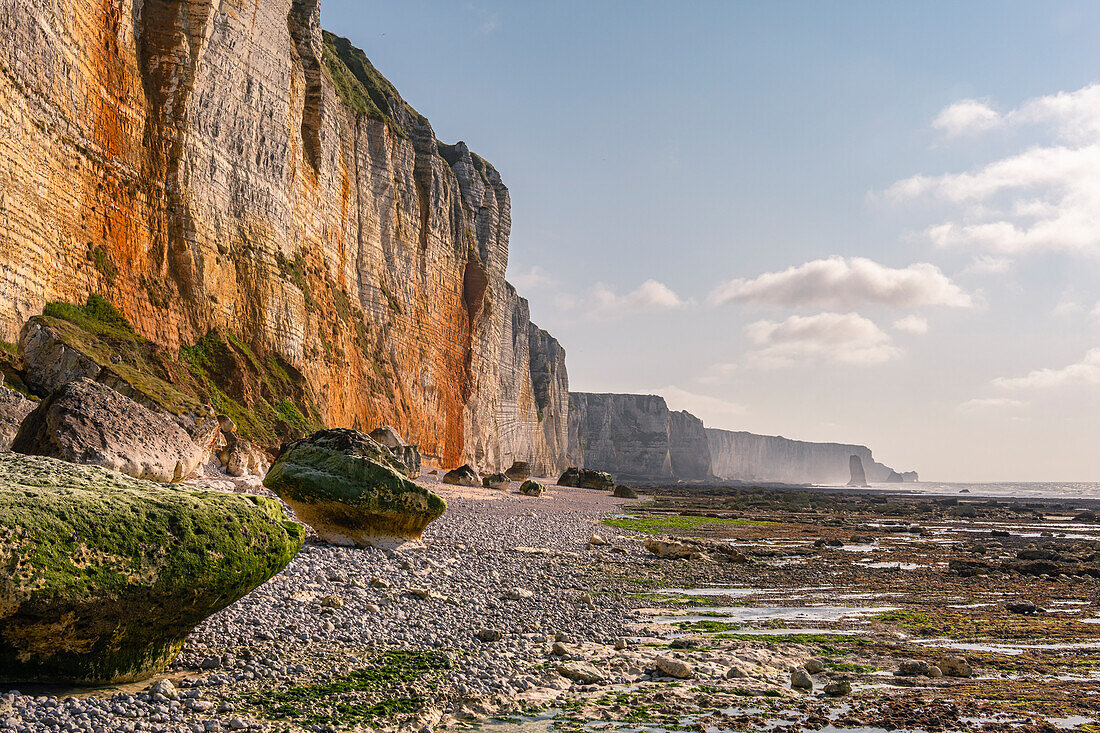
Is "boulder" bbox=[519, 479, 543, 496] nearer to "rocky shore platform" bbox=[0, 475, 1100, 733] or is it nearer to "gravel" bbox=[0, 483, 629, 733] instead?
"rocky shore platform" bbox=[0, 475, 1100, 733]

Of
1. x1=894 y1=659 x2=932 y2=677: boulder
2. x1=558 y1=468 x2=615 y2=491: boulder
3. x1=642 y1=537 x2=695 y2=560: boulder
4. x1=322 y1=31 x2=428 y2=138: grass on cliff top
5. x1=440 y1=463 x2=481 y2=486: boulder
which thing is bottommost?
x1=558 y1=468 x2=615 y2=491: boulder

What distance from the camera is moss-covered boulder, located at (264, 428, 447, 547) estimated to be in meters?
12.1

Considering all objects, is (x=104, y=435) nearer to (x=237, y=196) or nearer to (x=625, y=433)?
(x=237, y=196)

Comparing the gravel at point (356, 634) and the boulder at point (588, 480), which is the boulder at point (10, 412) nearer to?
the gravel at point (356, 634)

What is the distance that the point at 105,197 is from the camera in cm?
2117

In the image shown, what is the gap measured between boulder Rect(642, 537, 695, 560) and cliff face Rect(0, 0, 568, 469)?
1585cm

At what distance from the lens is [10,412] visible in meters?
12.1

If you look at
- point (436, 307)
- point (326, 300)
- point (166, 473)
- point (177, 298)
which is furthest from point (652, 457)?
point (166, 473)

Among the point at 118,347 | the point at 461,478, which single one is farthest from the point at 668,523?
the point at 118,347

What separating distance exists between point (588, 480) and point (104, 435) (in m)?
55.6

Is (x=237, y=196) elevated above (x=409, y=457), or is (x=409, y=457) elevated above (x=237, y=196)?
(x=237, y=196)

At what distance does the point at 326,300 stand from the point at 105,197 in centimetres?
1336

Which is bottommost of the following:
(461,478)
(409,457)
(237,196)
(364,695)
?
(364,695)

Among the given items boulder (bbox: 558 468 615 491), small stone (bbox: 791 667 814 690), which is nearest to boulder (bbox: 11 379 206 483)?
small stone (bbox: 791 667 814 690)
